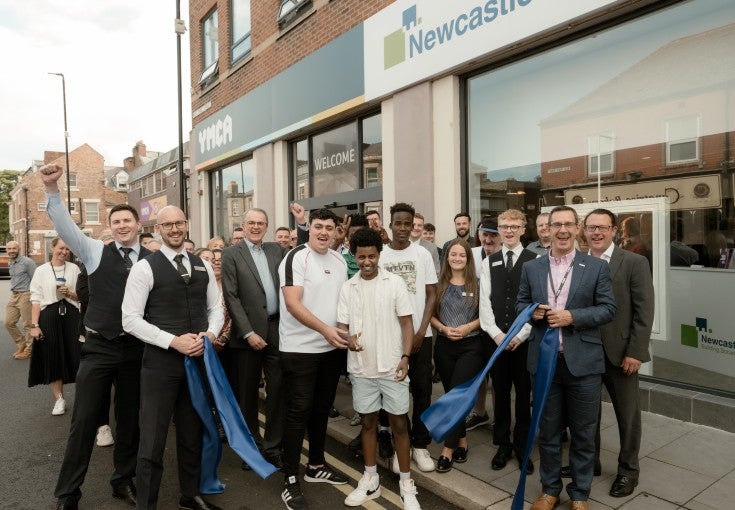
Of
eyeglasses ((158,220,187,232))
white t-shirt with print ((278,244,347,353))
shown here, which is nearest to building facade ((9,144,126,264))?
eyeglasses ((158,220,187,232))

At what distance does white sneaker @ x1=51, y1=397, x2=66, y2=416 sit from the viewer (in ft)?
18.9

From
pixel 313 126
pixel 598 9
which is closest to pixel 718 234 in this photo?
pixel 598 9

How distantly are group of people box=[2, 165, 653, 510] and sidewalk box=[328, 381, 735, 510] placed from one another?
132mm

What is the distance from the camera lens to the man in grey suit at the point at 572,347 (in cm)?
318

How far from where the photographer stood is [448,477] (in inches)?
149

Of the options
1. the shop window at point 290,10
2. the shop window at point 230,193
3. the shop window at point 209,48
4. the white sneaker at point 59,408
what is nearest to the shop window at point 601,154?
the shop window at point 290,10

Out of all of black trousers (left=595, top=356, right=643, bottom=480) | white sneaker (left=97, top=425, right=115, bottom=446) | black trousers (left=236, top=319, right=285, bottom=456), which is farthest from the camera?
white sneaker (left=97, top=425, right=115, bottom=446)

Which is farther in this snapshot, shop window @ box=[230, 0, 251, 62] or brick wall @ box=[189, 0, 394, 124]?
shop window @ box=[230, 0, 251, 62]

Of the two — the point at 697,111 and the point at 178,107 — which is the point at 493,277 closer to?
the point at 697,111

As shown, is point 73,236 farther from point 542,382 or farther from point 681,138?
point 681,138

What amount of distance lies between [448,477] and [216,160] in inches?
481

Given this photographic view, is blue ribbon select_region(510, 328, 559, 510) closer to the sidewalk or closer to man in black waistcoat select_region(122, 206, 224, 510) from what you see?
the sidewalk

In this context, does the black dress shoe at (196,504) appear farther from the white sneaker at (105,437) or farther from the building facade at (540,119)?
the building facade at (540,119)

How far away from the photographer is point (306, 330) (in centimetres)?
370
